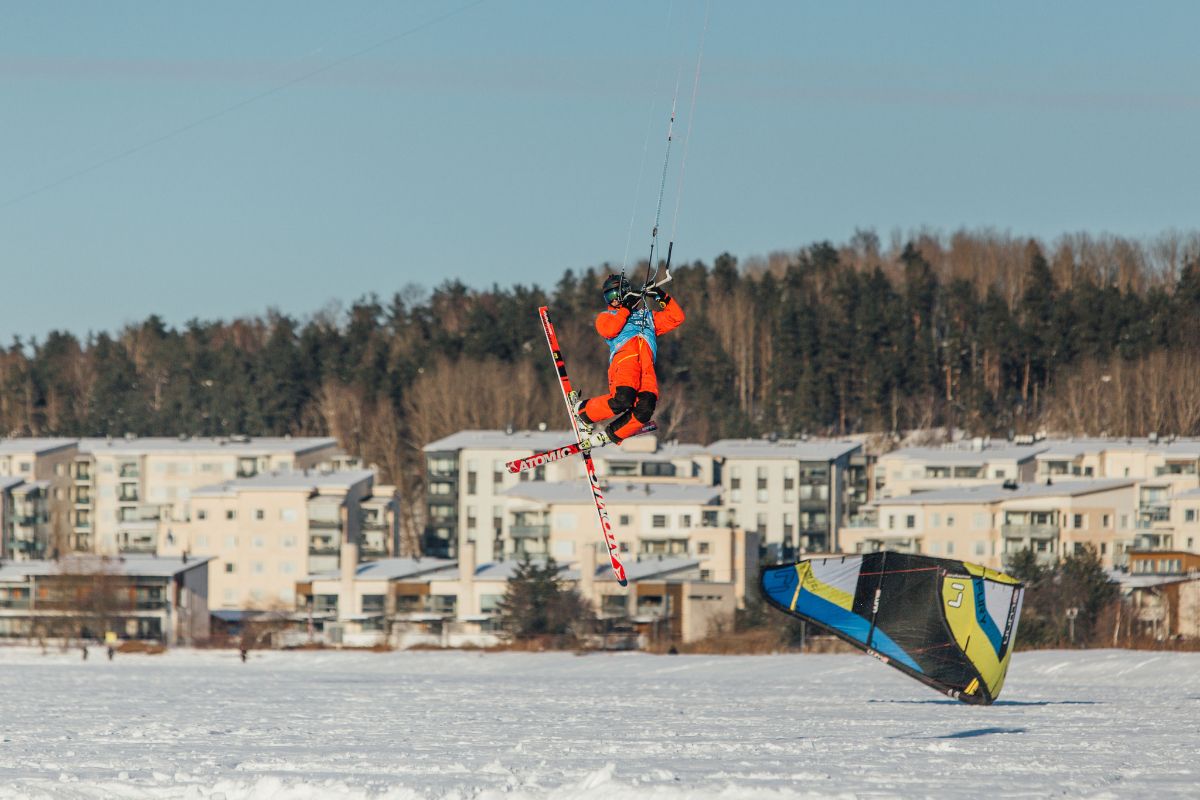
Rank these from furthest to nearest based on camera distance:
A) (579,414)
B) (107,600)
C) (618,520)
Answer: (618,520), (107,600), (579,414)

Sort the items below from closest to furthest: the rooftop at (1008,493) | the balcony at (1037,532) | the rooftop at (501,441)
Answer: the balcony at (1037,532) < the rooftop at (1008,493) < the rooftop at (501,441)

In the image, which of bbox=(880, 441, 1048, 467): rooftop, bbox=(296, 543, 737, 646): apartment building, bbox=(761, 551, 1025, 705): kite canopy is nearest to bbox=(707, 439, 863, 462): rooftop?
bbox=(880, 441, 1048, 467): rooftop

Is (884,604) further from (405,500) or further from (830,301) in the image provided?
(830,301)

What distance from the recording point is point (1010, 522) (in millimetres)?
66250

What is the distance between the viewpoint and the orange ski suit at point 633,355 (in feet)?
52.5

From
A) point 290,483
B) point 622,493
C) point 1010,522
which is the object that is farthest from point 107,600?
point 1010,522

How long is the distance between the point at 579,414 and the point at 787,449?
63329mm

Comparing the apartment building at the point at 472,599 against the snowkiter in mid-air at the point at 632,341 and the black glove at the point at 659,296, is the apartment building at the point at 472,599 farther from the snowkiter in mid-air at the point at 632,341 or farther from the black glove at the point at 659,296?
the black glove at the point at 659,296

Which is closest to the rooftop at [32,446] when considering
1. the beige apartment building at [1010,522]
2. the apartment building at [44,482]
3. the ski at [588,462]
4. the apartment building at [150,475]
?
the apartment building at [44,482]

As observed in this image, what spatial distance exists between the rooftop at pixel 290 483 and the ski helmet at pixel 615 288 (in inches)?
2224

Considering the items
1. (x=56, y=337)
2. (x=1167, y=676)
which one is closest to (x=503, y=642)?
(x=1167, y=676)

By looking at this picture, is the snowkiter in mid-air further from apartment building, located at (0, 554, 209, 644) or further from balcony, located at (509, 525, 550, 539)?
balcony, located at (509, 525, 550, 539)

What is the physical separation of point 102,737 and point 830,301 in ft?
264

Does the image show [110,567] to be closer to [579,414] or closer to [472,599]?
[472,599]
